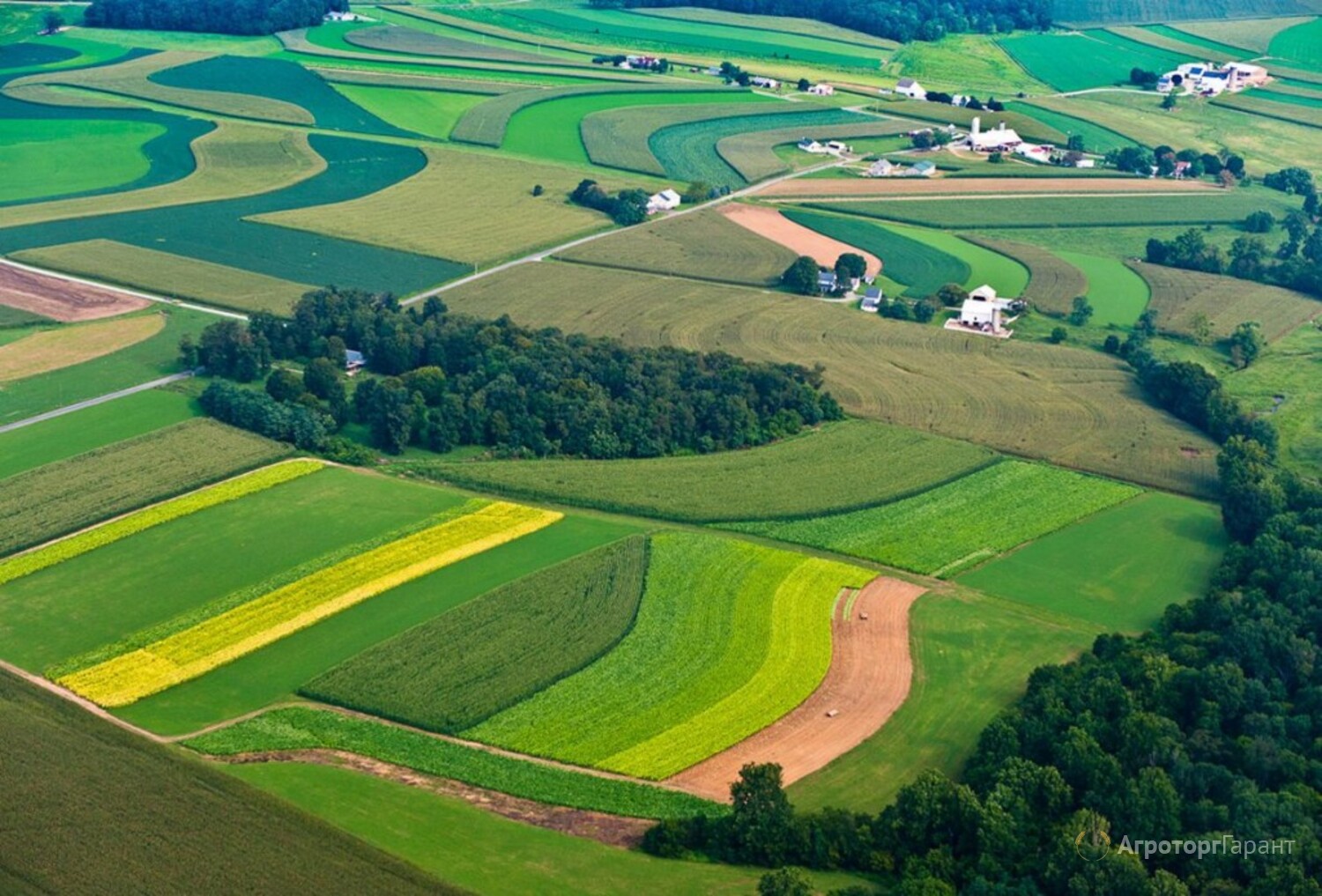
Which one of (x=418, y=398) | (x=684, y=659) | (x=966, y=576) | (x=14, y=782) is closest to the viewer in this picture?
(x=14, y=782)

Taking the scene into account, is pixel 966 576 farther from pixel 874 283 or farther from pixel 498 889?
pixel 874 283

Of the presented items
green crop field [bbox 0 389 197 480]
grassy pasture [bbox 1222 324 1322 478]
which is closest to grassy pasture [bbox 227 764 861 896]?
green crop field [bbox 0 389 197 480]

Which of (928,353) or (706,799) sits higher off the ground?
(928,353)

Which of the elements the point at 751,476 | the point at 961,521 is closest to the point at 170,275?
the point at 751,476

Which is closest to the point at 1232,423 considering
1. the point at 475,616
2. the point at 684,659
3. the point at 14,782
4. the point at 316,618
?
the point at 684,659

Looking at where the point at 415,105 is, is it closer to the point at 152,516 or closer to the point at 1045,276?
the point at 1045,276

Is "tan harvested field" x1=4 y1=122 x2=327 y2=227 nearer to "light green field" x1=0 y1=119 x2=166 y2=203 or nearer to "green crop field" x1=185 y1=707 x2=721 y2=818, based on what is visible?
"light green field" x1=0 y1=119 x2=166 y2=203

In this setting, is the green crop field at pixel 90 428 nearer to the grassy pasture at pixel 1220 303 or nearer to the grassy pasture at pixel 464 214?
the grassy pasture at pixel 464 214
